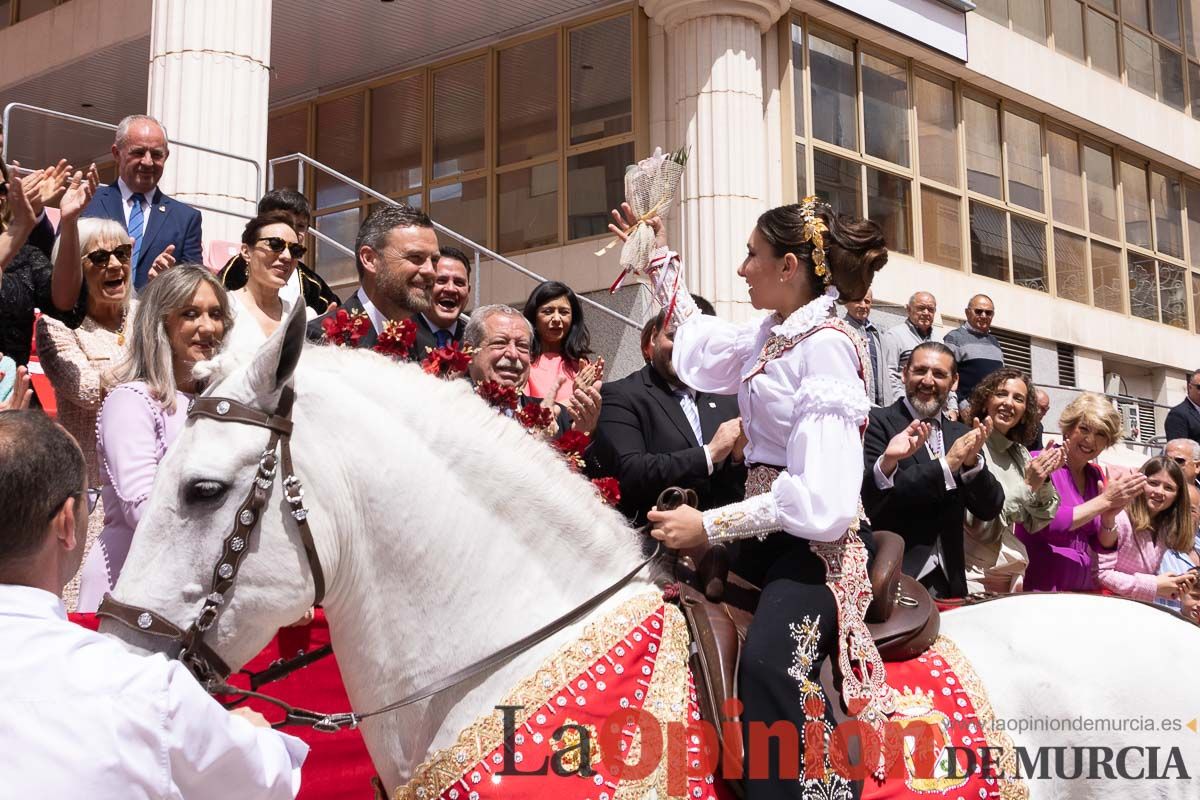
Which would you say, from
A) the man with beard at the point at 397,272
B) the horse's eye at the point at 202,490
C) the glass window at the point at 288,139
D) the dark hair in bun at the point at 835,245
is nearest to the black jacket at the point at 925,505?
the dark hair in bun at the point at 835,245

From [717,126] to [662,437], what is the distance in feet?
31.4

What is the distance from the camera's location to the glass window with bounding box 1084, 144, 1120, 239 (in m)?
19.2

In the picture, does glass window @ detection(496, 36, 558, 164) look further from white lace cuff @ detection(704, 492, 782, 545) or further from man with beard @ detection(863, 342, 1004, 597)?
white lace cuff @ detection(704, 492, 782, 545)

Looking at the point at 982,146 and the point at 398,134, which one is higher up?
the point at 398,134

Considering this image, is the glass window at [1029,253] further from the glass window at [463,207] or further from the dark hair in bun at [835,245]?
the dark hair in bun at [835,245]

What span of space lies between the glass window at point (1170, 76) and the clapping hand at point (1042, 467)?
17.3 m

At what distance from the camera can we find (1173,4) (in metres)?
21.5

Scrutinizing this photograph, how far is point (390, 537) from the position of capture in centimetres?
279

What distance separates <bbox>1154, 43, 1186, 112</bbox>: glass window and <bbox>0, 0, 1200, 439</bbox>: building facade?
0.16 metres

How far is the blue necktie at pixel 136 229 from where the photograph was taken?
257 inches

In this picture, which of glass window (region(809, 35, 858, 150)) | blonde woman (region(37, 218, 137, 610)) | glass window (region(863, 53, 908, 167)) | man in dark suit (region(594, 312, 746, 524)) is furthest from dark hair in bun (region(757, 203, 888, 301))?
glass window (region(863, 53, 908, 167))

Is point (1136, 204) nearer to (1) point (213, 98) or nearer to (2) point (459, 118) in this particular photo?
(2) point (459, 118)

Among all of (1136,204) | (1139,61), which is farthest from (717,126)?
(1139,61)

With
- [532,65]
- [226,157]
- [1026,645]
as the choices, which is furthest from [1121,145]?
[1026,645]
